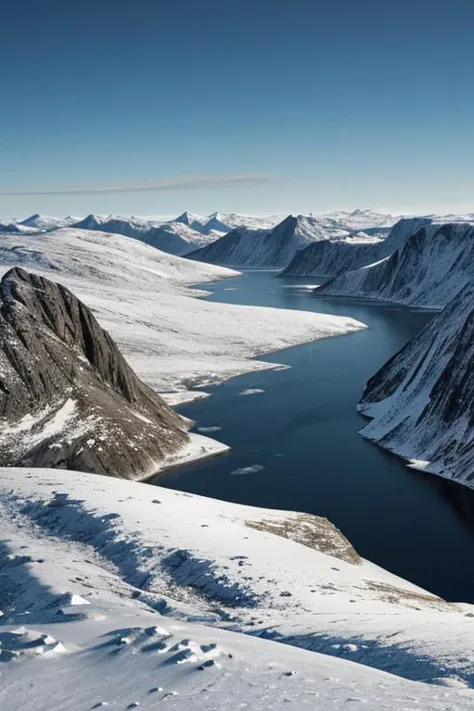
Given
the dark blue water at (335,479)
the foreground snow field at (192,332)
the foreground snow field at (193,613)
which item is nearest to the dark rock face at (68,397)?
the dark blue water at (335,479)

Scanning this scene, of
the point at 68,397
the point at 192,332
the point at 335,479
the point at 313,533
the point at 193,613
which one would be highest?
the point at 68,397

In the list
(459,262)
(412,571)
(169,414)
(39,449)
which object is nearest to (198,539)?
(412,571)

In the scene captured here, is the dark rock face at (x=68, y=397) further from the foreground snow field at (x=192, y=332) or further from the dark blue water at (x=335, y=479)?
the foreground snow field at (x=192, y=332)

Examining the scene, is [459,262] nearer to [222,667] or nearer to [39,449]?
[39,449]

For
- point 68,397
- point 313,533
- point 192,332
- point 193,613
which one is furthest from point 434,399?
point 192,332

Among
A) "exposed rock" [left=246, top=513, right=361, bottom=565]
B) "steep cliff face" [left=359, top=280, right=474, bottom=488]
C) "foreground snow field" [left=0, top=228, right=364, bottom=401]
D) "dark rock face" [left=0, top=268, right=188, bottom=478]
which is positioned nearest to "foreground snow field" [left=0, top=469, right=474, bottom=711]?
"exposed rock" [left=246, top=513, right=361, bottom=565]

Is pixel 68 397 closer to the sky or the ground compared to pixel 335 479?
closer to the sky

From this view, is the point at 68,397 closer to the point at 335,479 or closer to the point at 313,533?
the point at 335,479
